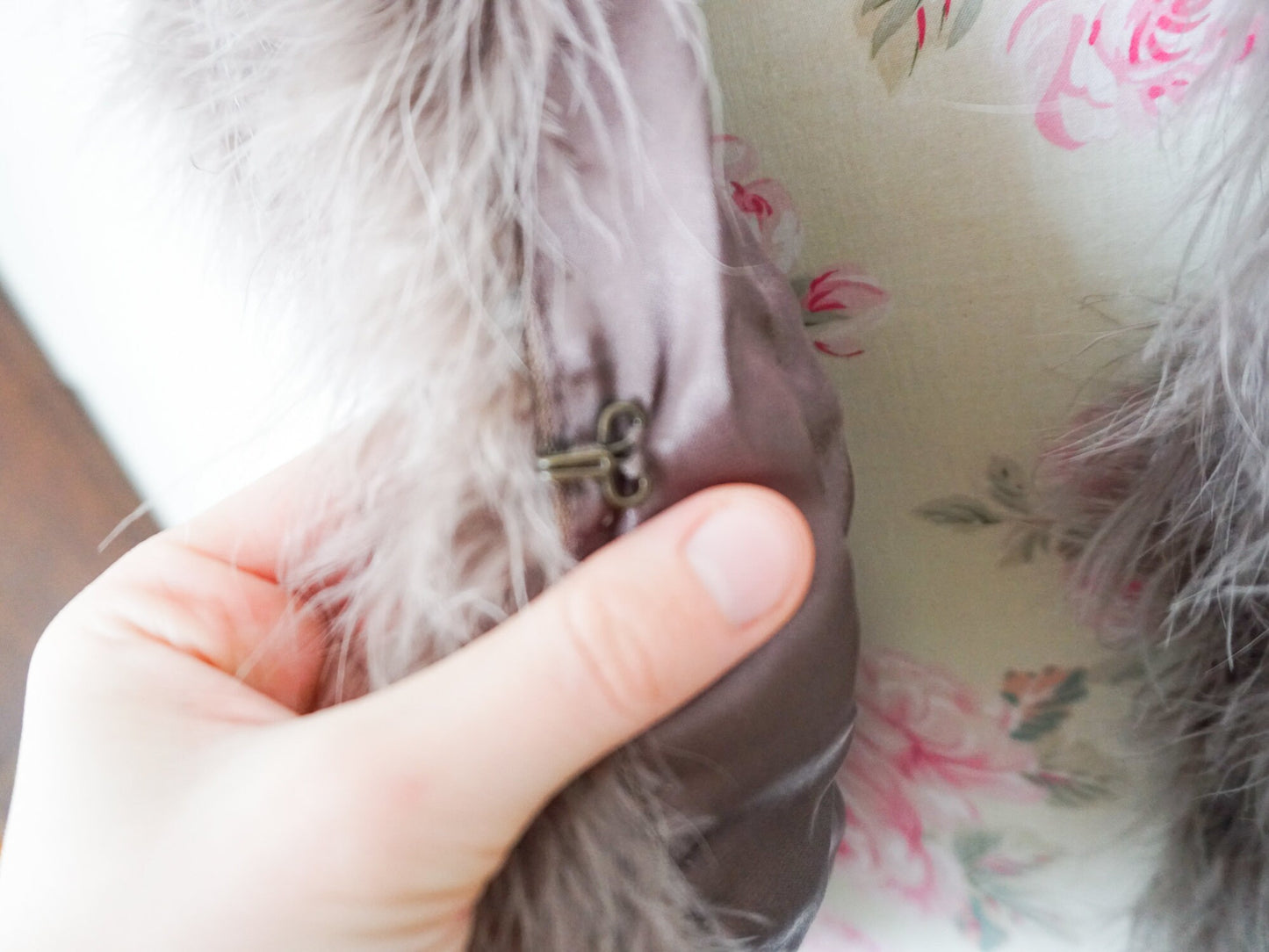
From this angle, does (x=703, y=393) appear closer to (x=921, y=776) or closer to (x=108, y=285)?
(x=921, y=776)

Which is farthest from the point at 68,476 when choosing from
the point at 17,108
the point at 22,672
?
the point at 17,108

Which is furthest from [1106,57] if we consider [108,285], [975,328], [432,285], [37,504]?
[37,504]

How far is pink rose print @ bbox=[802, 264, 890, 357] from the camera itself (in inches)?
9.9

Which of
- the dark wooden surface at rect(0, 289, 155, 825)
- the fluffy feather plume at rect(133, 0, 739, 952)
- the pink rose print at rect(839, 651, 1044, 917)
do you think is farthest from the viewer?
the dark wooden surface at rect(0, 289, 155, 825)

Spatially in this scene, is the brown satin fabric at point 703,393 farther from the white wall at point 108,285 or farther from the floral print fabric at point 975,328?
the white wall at point 108,285

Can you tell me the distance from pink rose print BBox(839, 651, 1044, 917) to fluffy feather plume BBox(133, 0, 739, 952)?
14 cm

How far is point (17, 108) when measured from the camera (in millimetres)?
429

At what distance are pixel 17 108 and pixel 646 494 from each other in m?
0.48

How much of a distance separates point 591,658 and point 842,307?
15 cm

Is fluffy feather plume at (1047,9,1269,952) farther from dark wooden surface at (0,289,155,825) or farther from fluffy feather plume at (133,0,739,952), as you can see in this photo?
dark wooden surface at (0,289,155,825)

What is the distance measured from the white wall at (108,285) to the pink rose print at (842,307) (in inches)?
7.2

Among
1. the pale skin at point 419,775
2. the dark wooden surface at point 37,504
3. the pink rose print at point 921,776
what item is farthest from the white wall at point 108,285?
the pink rose print at point 921,776

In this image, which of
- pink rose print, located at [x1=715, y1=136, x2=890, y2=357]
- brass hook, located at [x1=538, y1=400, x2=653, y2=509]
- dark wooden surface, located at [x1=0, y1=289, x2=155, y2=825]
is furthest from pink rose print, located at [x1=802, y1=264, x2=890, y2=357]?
dark wooden surface, located at [x1=0, y1=289, x2=155, y2=825]

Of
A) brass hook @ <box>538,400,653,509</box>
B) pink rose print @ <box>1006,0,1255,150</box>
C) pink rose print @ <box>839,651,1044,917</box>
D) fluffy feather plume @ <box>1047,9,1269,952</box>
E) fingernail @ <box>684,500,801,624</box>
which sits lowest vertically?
pink rose print @ <box>839,651,1044,917</box>
